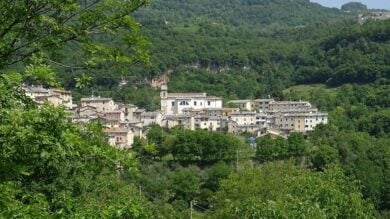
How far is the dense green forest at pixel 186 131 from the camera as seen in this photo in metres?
5.14

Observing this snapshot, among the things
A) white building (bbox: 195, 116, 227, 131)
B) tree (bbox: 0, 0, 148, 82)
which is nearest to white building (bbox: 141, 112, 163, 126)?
white building (bbox: 195, 116, 227, 131)

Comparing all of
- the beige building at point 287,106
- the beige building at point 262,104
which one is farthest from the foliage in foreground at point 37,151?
the beige building at point 262,104

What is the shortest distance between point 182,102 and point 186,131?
29.1 metres

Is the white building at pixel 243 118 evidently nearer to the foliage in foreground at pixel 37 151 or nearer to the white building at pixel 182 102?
the white building at pixel 182 102

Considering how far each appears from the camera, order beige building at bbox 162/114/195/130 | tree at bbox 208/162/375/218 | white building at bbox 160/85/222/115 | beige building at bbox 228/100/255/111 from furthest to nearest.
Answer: beige building at bbox 228/100/255/111 → white building at bbox 160/85/222/115 → beige building at bbox 162/114/195/130 → tree at bbox 208/162/375/218

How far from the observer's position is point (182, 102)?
83.8 metres

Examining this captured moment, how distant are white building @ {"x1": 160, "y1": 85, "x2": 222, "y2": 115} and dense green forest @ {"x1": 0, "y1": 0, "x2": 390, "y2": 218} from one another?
3783mm

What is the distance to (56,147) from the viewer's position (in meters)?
4.88

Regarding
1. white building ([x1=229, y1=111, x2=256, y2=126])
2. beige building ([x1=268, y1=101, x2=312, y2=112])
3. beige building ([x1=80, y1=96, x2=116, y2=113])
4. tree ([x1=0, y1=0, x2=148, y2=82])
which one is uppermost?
tree ([x1=0, y1=0, x2=148, y2=82])

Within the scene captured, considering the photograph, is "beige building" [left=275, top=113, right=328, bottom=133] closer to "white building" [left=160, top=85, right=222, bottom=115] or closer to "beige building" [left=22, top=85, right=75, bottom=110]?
"white building" [left=160, top=85, right=222, bottom=115]

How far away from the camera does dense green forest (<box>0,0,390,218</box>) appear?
5.14 m

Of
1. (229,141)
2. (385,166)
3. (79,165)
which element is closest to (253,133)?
(229,141)

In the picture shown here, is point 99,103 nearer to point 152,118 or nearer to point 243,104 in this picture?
point 152,118

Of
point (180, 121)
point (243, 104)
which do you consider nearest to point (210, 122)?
point (180, 121)
